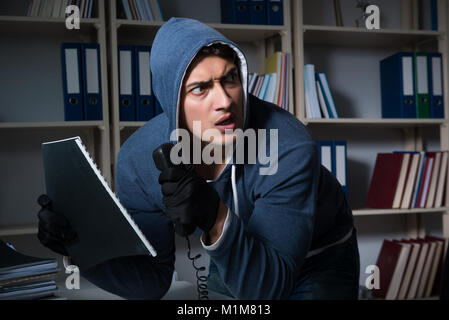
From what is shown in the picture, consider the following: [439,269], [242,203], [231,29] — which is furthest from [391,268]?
[242,203]

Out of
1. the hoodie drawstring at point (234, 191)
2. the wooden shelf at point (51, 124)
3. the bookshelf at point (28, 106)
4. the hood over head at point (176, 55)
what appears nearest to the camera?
the hood over head at point (176, 55)

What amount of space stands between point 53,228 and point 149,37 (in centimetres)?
152

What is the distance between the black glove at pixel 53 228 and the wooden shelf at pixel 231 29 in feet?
4.13

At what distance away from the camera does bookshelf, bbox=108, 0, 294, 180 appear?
74.5 inches

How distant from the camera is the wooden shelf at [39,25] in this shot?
184 cm

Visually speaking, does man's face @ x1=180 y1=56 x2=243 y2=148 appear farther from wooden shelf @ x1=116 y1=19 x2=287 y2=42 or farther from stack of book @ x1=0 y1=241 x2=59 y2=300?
wooden shelf @ x1=116 y1=19 x2=287 y2=42

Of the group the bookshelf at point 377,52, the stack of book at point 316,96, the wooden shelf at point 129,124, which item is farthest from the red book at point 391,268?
the wooden shelf at point 129,124

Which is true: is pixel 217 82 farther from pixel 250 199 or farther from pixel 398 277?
pixel 398 277

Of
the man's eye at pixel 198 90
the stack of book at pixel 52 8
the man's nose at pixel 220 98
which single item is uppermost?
the stack of book at pixel 52 8

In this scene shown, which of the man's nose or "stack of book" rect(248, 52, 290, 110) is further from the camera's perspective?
"stack of book" rect(248, 52, 290, 110)

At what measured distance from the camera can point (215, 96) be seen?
0.89 metres

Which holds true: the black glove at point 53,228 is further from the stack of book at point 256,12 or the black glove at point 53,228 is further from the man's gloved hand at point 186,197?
the stack of book at point 256,12

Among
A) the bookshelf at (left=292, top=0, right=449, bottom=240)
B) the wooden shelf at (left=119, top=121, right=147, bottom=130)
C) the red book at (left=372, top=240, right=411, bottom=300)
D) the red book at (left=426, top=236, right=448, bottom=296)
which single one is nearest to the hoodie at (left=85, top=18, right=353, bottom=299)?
the wooden shelf at (left=119, top=121, right=147, bottom=130)

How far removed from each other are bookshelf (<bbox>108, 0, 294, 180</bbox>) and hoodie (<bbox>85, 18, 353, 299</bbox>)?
86 cm
